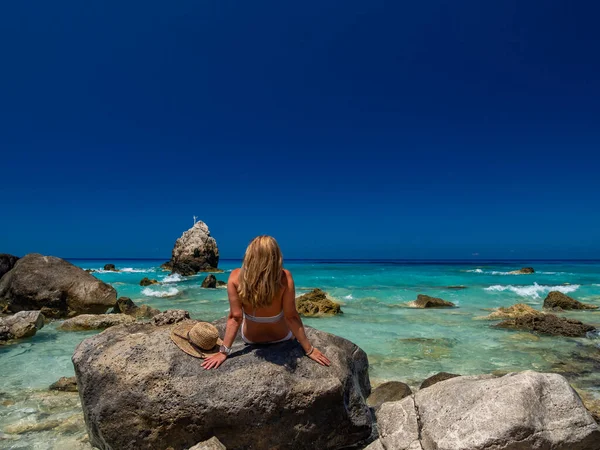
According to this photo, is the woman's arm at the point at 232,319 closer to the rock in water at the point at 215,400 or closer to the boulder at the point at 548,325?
the rock in water at the point at 215,400

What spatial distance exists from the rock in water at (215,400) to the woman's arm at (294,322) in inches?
4.2

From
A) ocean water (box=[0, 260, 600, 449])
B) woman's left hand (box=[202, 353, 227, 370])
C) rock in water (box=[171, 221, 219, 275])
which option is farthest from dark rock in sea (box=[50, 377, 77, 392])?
rock in water (box=[171, 221, 219, 275])

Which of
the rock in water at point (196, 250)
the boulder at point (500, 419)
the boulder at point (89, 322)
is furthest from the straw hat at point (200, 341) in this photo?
the rock in water at point (196, 250)

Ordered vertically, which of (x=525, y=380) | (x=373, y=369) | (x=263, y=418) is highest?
(x=525, y=380)

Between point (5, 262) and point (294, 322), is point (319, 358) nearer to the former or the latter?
point (294, 322)

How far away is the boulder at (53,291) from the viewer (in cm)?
1583

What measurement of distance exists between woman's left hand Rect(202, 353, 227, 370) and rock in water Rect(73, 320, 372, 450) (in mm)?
68

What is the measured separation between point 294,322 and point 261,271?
0.82 m

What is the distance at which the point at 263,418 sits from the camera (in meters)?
4.80

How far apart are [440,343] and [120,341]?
954 cm

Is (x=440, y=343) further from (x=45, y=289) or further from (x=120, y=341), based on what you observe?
(x=45, y=289)

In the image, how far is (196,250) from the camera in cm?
5872

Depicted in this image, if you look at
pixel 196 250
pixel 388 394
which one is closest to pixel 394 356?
pixel 388 394

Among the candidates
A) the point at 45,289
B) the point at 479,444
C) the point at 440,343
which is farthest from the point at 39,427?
the point at 45,289
